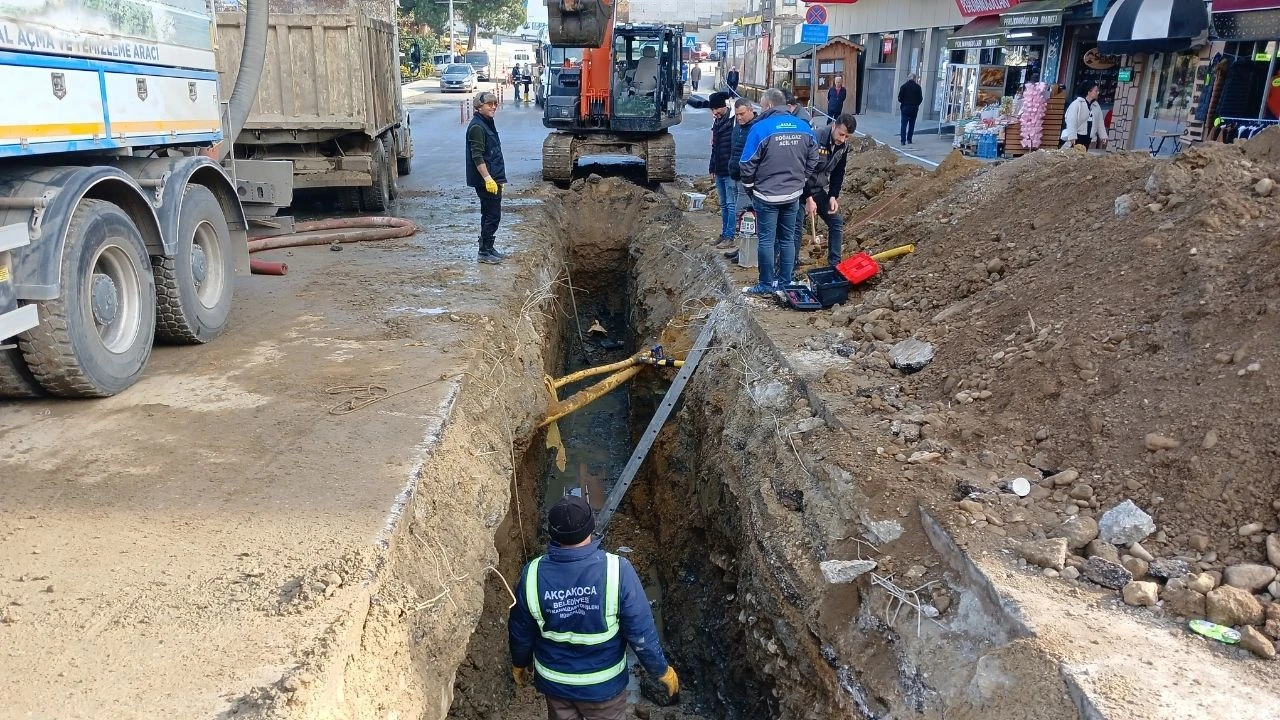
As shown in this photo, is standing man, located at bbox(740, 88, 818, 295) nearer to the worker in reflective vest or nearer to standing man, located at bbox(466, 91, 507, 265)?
standing man, located at bbox(466, 91, 507, 265)

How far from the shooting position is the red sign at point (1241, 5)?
449 inches

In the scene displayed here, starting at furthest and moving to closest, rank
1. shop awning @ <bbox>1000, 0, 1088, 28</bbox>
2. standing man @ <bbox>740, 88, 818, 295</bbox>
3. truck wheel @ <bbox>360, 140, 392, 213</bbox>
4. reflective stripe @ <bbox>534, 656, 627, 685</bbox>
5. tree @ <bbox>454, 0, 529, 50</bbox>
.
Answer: tree @ <bbox>454, 0, 529, 50</bbox> < shop awning @ <bbox>1000, 0, 1088, 28</bbox> < truck wheel @ <bbox>360, 140, 392, 213</bbox> < standing man @ <bbox>740, 88, 818, 295</bbox> < reflective stripe @ <bbox>534, 656, 627, 685</bbox>

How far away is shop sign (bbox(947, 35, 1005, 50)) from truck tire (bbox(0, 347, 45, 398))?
18137 millimetres

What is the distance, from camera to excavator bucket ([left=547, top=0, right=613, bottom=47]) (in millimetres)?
12900

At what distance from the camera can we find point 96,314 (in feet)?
17.1

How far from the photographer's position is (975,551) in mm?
4047

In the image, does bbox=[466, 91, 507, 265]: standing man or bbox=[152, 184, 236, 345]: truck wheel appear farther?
bbox=[466, 91, 507, 265]: standing man

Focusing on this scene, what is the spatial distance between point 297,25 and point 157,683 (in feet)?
32.1

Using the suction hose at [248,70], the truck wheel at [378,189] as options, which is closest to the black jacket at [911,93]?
the truck wheel at [378,189]

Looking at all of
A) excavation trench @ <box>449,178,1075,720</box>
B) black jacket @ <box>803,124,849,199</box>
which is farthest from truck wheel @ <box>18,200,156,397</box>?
black jacket @ <box>803,124,849,199</box>

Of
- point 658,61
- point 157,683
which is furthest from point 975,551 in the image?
point 658,61

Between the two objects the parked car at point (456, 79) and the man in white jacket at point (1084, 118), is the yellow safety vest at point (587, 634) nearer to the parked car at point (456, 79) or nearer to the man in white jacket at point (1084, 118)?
the man in white jacket at point (1084, 118)

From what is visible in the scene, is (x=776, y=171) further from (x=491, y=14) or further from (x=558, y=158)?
(x=491, y=14)

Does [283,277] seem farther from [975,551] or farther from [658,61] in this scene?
[658,61]
